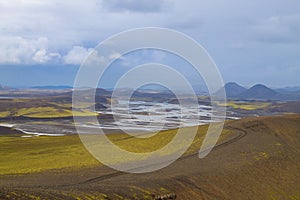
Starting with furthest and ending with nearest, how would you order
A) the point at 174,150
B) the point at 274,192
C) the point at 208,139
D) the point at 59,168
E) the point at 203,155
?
the point at 208,139, the point at 174,150, the point at 203,155, the point at 59,168, the point at 274,192

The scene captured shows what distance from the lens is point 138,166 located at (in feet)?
111

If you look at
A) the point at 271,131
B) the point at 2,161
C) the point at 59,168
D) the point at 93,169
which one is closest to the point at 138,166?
the point at 93,169

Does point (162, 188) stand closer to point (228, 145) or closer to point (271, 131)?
point (228, 145)

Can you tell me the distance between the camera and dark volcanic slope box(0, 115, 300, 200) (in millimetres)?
24000

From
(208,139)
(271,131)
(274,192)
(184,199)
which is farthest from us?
(271,131)

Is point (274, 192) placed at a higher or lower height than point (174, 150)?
lower

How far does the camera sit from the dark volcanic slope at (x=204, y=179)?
24000mm

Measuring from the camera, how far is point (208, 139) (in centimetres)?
4703

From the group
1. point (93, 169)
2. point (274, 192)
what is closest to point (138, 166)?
point (93, 169)

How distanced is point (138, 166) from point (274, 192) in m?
11.6

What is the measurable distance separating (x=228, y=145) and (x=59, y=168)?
1859 centimetres

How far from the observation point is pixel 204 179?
100 feet

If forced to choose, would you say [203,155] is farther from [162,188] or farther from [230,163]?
[162,188]

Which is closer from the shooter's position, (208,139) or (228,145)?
(228,145)
